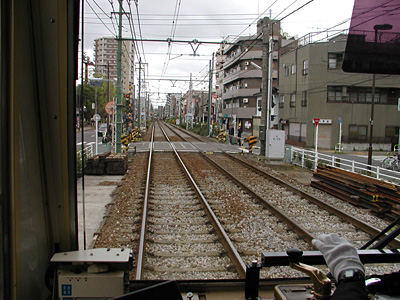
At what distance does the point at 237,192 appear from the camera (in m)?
9.79

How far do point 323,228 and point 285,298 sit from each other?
5.04 metres

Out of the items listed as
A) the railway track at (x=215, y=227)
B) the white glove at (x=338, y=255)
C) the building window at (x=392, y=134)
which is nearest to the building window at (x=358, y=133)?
the building window at (x=392, y=134)

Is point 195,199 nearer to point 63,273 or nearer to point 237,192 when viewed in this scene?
point 237,192

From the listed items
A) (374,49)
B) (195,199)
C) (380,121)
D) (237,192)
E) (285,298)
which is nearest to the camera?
(285,298)

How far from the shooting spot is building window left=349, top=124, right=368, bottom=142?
31.3 meters

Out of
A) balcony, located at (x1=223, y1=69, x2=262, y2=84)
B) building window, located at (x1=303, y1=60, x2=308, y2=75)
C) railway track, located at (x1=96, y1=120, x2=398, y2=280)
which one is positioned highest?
balcony, located at (x1=223, y1=69, x2=262, y2=84)

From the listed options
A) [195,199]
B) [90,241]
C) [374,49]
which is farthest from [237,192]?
[374,49]

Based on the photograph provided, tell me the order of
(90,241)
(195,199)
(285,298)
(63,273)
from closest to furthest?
1. (285,298)
2. (63,273)
3. (90,241)
4. (195,199)

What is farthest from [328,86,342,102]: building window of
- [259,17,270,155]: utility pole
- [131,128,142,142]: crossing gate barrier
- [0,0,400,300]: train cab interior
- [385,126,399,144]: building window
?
[0,0,400,300]: train cab interior

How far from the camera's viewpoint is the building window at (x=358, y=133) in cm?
3127

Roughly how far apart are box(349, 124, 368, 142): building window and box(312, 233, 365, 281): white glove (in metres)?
32.3

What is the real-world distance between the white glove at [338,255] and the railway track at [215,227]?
3070 mm

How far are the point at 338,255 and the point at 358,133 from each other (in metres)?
32.9

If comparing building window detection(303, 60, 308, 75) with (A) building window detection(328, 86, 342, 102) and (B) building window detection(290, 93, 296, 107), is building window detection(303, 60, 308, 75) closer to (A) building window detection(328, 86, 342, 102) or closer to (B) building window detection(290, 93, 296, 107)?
(A) building window detection(328, 86, 342, 102)
